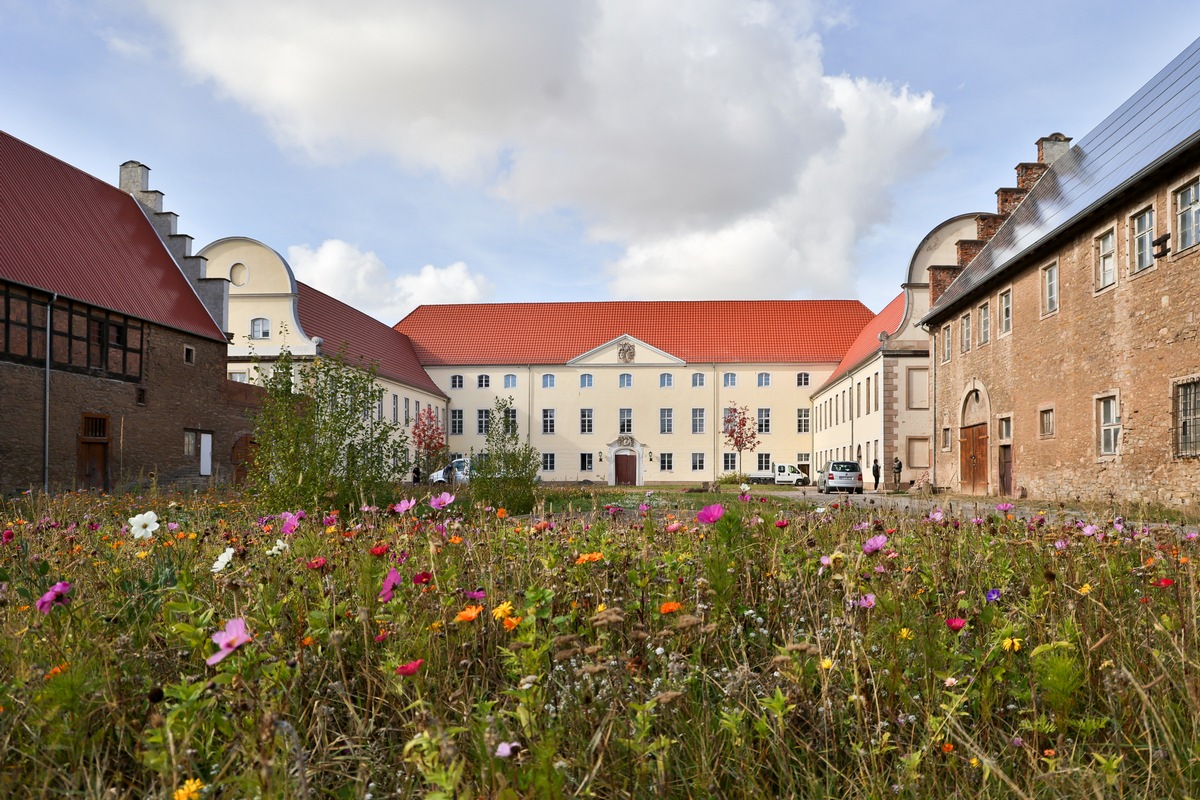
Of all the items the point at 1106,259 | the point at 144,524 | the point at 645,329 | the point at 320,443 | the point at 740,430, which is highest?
the point at 645,329

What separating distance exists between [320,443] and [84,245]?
71.7 feet

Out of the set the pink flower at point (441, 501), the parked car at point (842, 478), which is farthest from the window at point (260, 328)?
the pink flower at point (441, 501)

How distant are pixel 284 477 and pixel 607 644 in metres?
8.53

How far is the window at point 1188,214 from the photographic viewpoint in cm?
1523

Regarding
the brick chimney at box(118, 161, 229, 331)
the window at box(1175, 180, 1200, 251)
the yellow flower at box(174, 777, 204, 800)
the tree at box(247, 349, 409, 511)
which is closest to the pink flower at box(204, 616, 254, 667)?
the yellow flower at box(174, 777, 204, 800)

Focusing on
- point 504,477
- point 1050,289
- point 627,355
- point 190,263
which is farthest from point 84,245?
point 627,355

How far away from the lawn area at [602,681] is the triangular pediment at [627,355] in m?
53.5

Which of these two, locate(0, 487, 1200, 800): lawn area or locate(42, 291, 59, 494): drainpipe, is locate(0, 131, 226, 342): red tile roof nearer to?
locate(42, 291, 59, 494): drainpipe

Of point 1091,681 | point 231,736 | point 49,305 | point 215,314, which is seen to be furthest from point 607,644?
point 215,314

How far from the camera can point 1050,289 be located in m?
21.6

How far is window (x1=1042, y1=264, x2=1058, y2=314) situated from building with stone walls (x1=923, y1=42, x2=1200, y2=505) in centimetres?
5

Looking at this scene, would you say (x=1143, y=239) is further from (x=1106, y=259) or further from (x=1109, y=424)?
(x=1109, y=424)

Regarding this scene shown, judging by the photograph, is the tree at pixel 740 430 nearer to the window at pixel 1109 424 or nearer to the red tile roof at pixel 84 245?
the red tile roof at pixel 84 245

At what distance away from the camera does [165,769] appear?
201 cm
